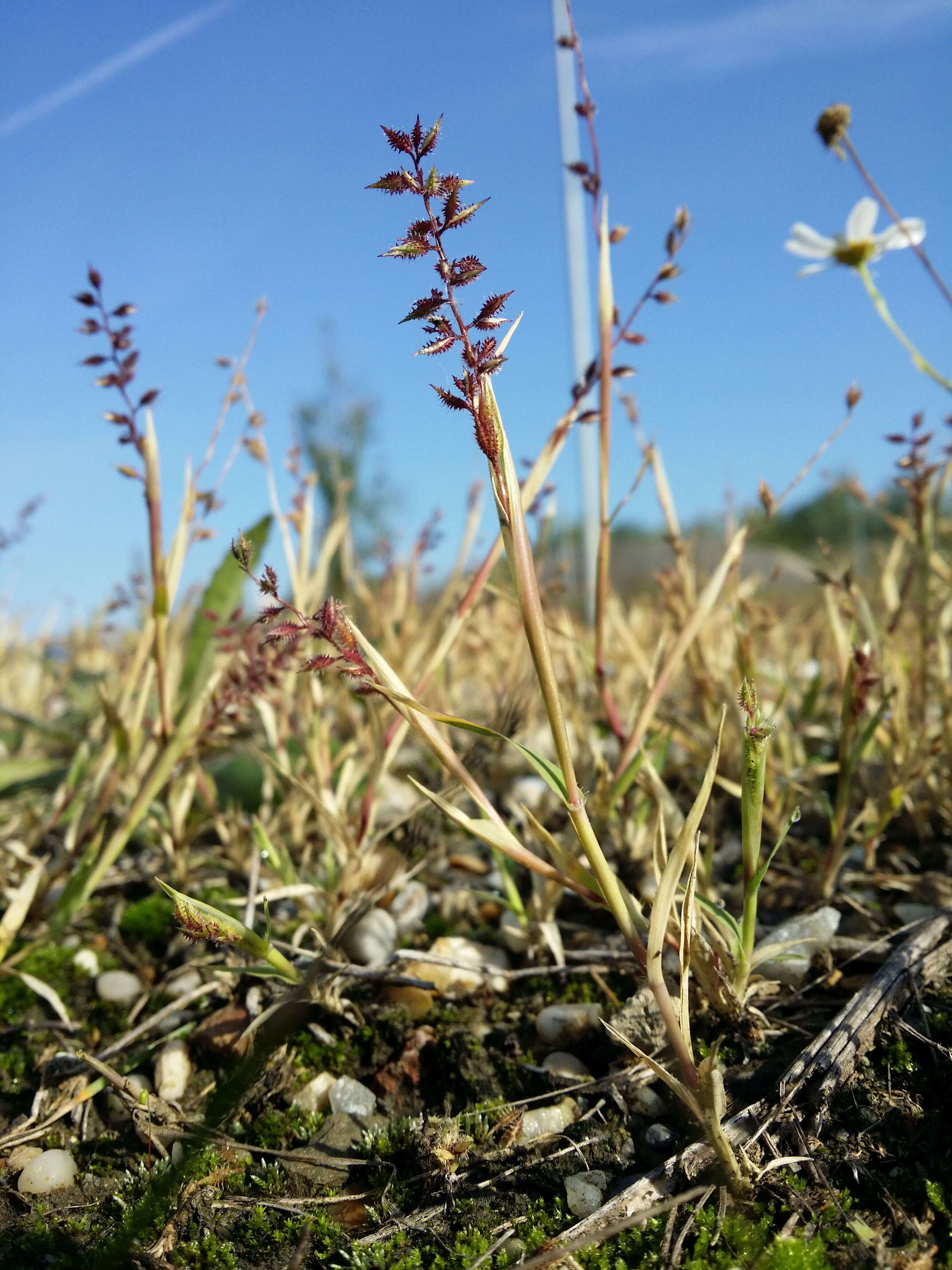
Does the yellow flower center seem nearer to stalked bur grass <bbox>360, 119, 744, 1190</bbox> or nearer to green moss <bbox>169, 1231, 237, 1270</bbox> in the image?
stalked bur grass <bbox>360, 119, 744, 1190</bbox>

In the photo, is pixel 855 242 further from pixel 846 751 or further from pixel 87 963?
pixel 87 963

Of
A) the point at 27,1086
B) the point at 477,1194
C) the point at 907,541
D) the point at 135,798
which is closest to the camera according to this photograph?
the point at 477,1194

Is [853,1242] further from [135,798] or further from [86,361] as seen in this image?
[86,361]

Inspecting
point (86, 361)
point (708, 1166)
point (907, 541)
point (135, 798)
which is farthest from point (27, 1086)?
point (907, 541)

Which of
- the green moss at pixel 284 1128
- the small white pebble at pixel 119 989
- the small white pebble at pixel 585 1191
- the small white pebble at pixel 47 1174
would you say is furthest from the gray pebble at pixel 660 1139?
the small white pebble at pixel 119 989

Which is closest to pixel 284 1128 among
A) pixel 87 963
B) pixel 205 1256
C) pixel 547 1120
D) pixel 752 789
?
pixel 205 1256
